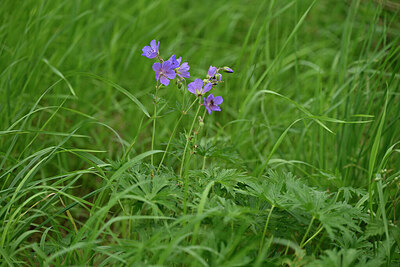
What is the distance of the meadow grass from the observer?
4.70ft

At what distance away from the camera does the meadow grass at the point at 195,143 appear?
143 cm

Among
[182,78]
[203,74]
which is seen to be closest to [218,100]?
[182,78]

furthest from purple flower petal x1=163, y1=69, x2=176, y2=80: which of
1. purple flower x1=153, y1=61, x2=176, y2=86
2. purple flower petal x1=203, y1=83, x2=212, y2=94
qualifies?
purple flower petal x1=203, y1=83, x2=212, y2=94

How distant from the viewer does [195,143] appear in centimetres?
166

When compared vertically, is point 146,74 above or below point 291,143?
above

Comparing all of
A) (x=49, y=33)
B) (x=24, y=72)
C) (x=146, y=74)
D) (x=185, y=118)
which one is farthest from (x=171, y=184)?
(x=49, y=33)

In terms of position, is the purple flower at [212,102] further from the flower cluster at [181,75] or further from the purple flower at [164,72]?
the purple flower at [164,72]

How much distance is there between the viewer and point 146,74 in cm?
302

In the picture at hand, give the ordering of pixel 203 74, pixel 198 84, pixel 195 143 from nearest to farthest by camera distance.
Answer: pixel 198 84
pixel 195 143
pixel 203 74

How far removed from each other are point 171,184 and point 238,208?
241 millimetres

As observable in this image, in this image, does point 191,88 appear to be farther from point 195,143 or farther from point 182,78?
point 195,143

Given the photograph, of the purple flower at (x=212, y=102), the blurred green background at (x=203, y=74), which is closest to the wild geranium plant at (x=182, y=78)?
the purple flower at (x=212, y=102)

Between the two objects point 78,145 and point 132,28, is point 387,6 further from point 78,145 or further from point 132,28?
point 78,145

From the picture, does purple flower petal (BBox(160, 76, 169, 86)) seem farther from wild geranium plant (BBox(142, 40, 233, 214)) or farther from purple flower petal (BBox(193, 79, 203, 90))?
purple flower petal (BBox(193, 79, 203, 90))
